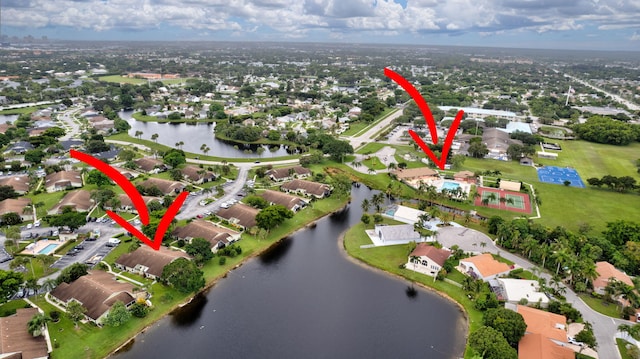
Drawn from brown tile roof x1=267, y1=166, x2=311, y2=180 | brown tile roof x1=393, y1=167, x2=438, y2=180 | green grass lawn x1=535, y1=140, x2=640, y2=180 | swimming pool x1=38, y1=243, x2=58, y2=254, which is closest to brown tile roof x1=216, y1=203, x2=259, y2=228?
brown tile roof x1=267, y1=166, x2=311, y2=180

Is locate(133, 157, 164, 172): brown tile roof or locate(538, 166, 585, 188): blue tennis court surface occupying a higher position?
locate(538, 166, 585, 188): blue tennis court surface

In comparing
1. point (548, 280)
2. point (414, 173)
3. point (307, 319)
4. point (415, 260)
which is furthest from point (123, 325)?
point (414, 173)

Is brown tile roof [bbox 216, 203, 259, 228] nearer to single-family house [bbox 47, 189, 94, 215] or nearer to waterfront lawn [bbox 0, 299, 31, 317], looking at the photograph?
single-family house [bbox 47, 189, 94, 215]

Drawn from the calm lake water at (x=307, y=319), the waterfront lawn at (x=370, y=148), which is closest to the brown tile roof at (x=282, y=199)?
the calm lake water at (x=307, y=319)

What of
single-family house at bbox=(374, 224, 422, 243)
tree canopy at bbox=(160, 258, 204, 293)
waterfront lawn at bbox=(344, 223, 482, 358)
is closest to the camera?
waterfront lawn at bbox=(344, 223, 482, 358)

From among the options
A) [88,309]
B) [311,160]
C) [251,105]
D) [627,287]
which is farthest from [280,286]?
[251,105]

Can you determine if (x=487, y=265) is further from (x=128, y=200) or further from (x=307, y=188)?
(x=128, y=200)

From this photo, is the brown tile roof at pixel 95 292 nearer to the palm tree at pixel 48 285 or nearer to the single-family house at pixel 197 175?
the palm tree at pixel 48 285
